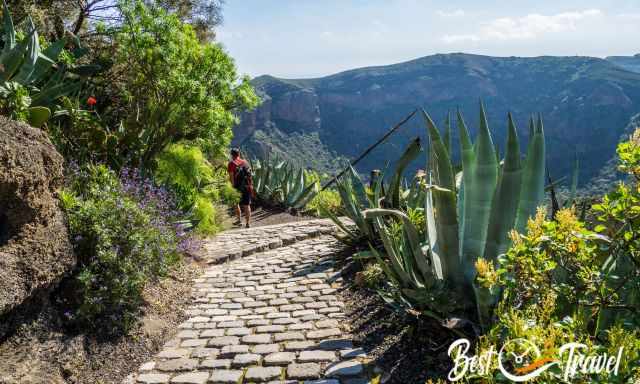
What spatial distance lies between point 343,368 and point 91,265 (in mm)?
2147

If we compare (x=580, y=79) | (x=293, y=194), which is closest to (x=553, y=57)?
(x=580, y=79)

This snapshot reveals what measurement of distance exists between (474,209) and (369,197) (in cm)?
315

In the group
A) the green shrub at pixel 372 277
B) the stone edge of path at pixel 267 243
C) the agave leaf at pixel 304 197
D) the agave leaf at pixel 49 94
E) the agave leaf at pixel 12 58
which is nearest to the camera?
the green shrub at pixel 372 277

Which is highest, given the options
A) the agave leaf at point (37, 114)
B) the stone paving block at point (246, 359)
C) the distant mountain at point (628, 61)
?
the distant mountain at point (628, 61)

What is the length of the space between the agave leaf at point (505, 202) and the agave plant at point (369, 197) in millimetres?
2279

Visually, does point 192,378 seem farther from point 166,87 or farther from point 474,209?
point 166,87

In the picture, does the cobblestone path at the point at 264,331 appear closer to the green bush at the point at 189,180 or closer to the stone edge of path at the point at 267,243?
the stone edge of path at the point at 267,243

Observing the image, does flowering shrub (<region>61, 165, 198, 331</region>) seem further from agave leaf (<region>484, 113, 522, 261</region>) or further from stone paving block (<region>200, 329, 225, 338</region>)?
agave leaf (<region>484, 113, 522, 261</region>)

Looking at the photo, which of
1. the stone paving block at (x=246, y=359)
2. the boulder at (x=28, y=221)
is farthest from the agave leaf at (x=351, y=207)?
the boulder at (x=28, y=221)

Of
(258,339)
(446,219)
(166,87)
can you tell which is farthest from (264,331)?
(166,87)

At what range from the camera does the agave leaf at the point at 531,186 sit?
3455mm

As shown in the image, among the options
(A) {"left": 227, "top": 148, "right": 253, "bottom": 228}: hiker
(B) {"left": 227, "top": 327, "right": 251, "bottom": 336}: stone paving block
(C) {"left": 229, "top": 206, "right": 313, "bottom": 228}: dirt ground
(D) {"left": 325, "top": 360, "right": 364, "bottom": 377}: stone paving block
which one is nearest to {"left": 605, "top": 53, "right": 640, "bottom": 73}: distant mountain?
(C) {"left": 229, "top": 206, "right": 313, "bottom": 228}: dirt ground

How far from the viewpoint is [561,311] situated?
99.7 inches

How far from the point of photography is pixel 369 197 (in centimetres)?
675
